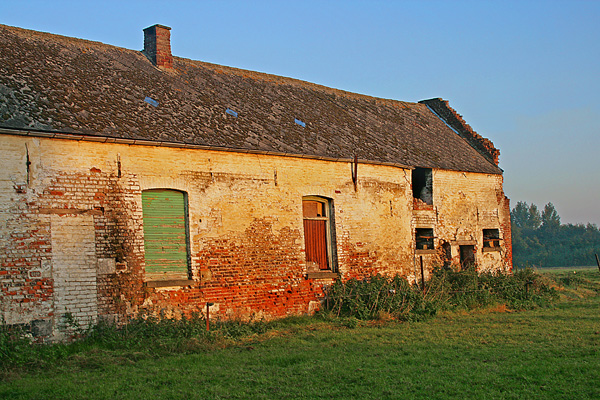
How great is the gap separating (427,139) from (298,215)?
7860 millimetres

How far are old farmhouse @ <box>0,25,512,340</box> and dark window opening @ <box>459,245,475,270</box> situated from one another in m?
0.06

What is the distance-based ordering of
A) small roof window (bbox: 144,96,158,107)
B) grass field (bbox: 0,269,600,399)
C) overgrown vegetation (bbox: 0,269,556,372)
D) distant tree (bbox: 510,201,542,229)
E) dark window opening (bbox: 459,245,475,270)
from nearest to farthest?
grass field (bbox: 0,269,600,399) < overgrown vegetation (bbox: 0,269,556,372) < small roof window (bbox: 144,96,158,107) < dark window opening (bbox: 459,245,475,270) < distant tree (bbox: 510,201,542,229)

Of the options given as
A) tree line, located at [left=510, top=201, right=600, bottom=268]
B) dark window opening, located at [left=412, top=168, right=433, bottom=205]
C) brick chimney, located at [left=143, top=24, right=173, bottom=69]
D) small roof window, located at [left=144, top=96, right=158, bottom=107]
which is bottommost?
tree line, located at [left=510, top=201, right=600, bottom=268]

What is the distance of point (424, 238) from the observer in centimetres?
1894

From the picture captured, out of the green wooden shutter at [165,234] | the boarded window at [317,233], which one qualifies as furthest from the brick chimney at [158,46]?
the boarded window at [317,233]

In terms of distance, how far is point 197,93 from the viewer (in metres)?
15.5

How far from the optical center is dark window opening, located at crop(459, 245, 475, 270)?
20000mm

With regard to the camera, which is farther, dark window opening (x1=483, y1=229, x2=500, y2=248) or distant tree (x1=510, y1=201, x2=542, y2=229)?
distant tree (x1=510, y1=201, x2=542, y2=229)

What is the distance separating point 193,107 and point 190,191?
8.74ft

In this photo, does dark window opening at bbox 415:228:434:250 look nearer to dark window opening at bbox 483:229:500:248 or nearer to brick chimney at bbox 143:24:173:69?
dark window opening at bbox 483:229:500:248

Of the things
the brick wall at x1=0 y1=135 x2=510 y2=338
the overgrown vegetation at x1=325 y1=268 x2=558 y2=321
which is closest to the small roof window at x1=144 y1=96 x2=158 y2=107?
the brick wall at x1=0 y1=135 x2=510 y2=338

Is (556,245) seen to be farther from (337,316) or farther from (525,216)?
(337,316)

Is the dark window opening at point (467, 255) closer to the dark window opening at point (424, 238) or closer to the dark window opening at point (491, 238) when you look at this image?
the dark window opening at point (491, 238)

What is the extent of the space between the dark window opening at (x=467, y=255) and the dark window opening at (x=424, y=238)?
1708mm
